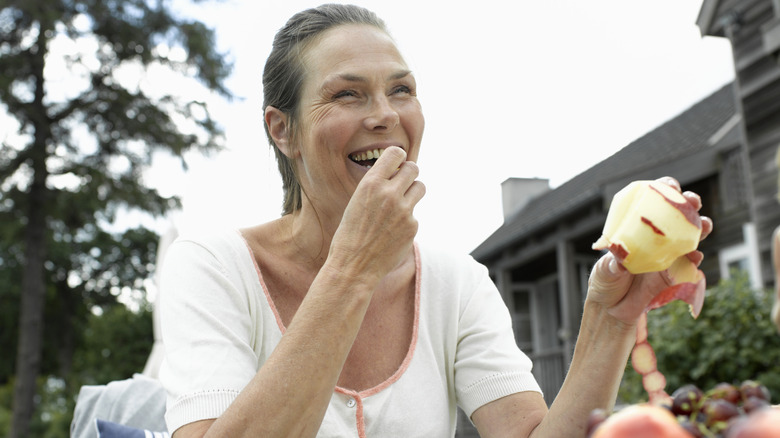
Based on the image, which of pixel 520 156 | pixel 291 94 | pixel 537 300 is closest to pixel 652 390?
pixel 291 94

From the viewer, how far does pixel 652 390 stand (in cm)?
87

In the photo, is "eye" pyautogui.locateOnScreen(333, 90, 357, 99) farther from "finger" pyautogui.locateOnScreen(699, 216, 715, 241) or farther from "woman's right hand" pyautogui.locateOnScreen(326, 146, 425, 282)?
"finger" pyautogui.locateOnScreen(699, 216, 715, 241)

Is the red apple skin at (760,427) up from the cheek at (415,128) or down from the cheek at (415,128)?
down

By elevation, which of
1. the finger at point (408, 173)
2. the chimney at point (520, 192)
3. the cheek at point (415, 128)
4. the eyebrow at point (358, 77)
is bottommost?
the finger at point (408, 173)

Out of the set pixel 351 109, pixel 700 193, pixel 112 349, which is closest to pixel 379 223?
pixel 351 109

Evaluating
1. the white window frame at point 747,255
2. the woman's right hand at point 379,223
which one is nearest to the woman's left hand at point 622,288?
the woman's right hand at point 379,223

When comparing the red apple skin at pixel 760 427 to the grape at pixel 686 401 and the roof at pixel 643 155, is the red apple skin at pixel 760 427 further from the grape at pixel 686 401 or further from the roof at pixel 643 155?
the roof at pixel 643 155

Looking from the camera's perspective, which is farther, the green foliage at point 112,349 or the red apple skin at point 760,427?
the green foliage at point 112,349

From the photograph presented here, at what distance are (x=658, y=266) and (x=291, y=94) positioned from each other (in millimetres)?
1163

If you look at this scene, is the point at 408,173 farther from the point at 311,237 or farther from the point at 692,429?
the point at 692,429

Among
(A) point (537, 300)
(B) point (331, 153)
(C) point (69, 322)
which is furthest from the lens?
(C) point (69, 322)

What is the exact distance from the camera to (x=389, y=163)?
140 centimetres

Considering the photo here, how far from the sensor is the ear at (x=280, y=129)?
1.91m

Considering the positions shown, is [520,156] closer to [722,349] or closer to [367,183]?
[367,183]
